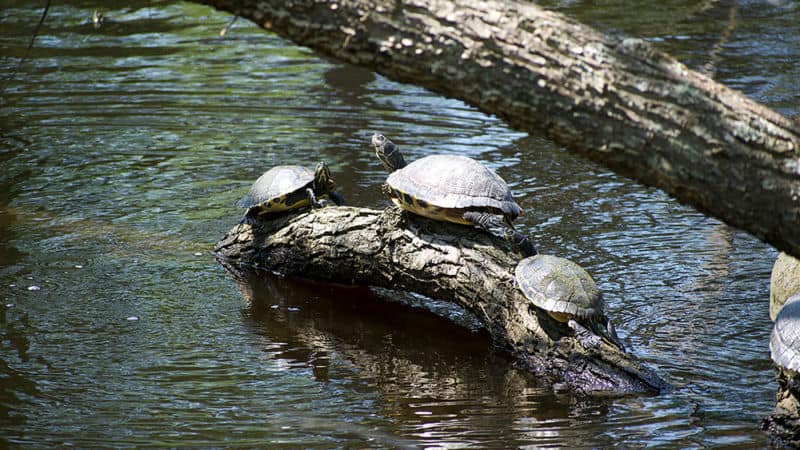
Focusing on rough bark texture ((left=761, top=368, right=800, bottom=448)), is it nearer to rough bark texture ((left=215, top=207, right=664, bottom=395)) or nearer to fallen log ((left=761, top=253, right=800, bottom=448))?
fallen log ((left=761, top=253, right=800, bottom=448))

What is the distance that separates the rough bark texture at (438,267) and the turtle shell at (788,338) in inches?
29.8

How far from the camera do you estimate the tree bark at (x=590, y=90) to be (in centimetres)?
271

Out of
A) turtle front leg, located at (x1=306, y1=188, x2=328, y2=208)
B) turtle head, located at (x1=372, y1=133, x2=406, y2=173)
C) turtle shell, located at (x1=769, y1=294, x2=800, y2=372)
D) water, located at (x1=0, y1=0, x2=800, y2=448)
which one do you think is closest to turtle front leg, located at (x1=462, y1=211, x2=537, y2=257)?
water, located at (x1=0, y1=0, x2=800, y2=448)

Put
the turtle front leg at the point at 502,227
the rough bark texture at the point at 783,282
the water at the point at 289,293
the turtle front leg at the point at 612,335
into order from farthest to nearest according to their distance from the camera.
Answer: the turtle front leg at the point at 502,227
the rough bark texture at the point at 783,282
the turtle front leg at the point at 612,335
the water at the point at 289,293

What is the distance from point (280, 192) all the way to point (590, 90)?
178 inches

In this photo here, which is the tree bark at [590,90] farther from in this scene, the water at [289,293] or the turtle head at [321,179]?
the turtle head at [321,179]

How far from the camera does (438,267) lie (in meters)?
5.93

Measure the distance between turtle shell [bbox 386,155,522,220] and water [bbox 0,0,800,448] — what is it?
864 millimetres

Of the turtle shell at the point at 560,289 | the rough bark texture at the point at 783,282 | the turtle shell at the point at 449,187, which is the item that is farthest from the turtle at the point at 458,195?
the rough bark texture at the point at 783,282

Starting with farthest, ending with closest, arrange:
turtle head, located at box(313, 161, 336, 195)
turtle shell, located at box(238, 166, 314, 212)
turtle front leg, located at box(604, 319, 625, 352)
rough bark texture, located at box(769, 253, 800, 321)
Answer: turtle head, located at box(313, 161, 336, 195) → turtle shell, located at box(238, 166, 314, 212) → rough bark texture, located at box(769, 253, 800, 321) → turtle front leg, located at box(604, 319, 625, 352)

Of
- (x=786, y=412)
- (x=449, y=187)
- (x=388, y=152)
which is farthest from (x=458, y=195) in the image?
(x=786, y=412)

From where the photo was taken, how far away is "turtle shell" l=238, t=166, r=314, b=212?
704 cm

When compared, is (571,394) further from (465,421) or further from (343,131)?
(343,131)

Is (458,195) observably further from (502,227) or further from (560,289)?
(560,289)
